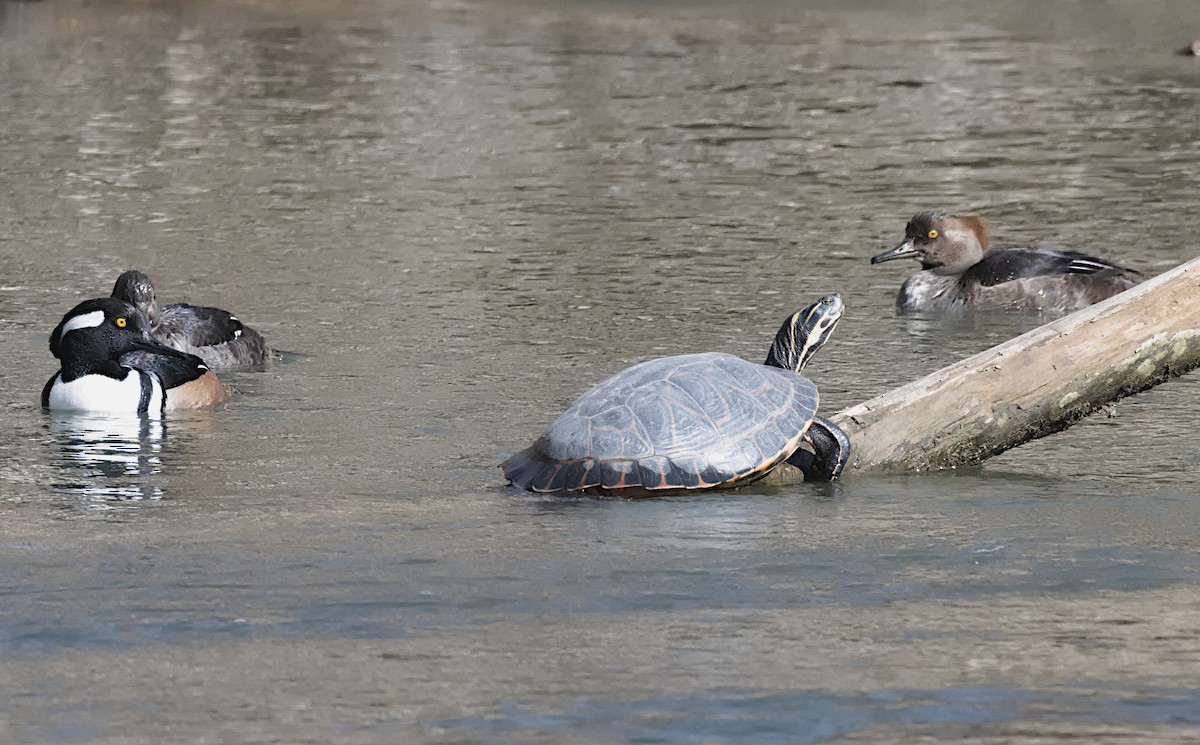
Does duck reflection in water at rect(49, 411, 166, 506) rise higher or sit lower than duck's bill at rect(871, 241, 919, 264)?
lower

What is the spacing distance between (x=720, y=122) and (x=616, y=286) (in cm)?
1024

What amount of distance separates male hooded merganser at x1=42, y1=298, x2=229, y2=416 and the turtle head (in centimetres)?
360

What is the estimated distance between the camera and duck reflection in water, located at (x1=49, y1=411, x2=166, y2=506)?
920 centimetres

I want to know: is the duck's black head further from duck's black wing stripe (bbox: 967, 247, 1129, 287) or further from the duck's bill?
duck's black wing stripe (bbox: 967, 247, 1129, 287)

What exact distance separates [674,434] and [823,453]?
756mm

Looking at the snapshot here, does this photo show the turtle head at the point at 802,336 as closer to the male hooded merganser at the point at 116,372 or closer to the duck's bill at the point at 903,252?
the male hooded merganser at the point at 116,372

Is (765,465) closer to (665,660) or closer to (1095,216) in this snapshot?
(665,660)

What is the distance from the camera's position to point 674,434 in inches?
342

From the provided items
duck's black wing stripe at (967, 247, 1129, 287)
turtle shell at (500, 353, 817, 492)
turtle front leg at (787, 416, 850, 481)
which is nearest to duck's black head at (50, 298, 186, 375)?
turtle shell at (500, 353, 817, 492)

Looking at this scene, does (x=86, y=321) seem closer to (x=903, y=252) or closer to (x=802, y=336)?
(x=802, y=336)

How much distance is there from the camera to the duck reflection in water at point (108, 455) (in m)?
9.20

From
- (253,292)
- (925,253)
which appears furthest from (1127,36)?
(253,292)

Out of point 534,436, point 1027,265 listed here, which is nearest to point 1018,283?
point 1027,265

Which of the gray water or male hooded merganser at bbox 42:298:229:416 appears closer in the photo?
the gray water
